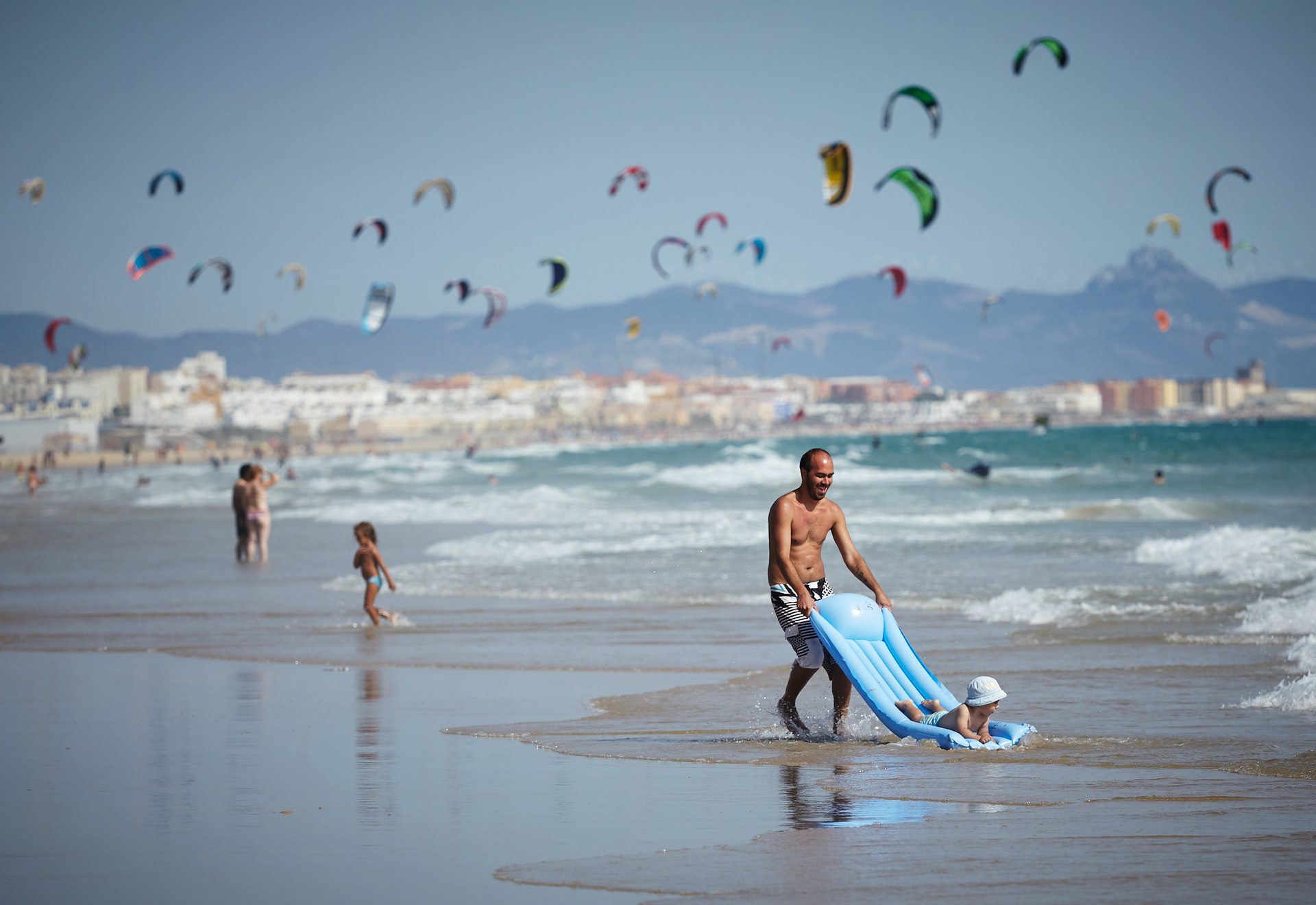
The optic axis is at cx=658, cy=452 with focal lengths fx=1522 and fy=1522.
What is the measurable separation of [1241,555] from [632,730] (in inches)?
391

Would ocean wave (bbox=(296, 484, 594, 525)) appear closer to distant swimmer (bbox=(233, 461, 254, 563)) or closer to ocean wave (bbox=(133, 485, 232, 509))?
ocean wave (bbox=(133, 485, 232, 509))

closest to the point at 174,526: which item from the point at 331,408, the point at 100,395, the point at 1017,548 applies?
the point at 1017,548

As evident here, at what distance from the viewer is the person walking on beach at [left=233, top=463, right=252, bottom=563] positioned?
18.1 metres

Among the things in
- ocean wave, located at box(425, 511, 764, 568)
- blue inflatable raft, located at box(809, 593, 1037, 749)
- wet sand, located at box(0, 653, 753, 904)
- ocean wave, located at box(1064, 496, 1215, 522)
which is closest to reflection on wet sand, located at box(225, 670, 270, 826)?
wet sand, located at box(0, 653, 753, 904)

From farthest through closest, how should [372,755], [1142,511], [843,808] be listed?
[1142,511] → [372,755] → [843,808]

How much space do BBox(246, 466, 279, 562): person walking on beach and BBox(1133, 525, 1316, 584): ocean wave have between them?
10.1 meters

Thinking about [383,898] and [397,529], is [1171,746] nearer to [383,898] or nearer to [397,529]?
[383,898]

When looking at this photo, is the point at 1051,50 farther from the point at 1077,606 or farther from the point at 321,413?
the point at 321,413

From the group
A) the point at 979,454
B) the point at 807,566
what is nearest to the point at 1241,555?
the point at 807,566

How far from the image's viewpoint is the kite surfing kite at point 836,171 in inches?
843

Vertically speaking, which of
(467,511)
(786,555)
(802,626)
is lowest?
(802,626)

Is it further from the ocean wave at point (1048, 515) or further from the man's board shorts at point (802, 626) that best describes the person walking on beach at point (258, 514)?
the man's board shorts at point (802, 626)

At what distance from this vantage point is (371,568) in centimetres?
1188

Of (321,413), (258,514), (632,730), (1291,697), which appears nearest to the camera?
(632,730)
